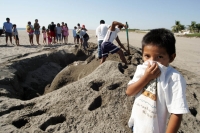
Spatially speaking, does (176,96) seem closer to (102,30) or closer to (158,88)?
(158,88)

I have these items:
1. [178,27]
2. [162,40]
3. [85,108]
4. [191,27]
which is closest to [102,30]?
[85,108]

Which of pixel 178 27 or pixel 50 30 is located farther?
pixel 178 27

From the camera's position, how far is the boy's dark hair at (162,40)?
1.25 meters

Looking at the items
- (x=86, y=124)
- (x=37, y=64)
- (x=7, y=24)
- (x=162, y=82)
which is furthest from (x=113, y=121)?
(x=7, y=24)

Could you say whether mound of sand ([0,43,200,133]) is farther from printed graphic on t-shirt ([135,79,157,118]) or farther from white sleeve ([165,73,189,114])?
white sleeve ([165,73,189,114])

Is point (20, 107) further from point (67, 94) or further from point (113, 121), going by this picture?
point (113, 121)

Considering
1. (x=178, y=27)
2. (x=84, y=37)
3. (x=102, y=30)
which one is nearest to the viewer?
(x=102, y=30)

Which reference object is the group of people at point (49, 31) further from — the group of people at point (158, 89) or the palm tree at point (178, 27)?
the palm tree at point (178, 27)

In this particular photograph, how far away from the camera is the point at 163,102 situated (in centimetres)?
126

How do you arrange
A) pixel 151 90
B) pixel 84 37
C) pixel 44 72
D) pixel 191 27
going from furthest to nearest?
pixel 191 27, pixel 84 37, pixel 44 72, pixel 151 90

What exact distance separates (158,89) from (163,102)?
3.5 inches

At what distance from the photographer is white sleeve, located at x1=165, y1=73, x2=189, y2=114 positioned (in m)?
1.16

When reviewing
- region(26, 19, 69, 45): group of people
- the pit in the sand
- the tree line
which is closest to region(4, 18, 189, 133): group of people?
the pit in the sand

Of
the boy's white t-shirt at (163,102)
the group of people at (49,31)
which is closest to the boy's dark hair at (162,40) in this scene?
the boy's white t-shirt at (163,102)
